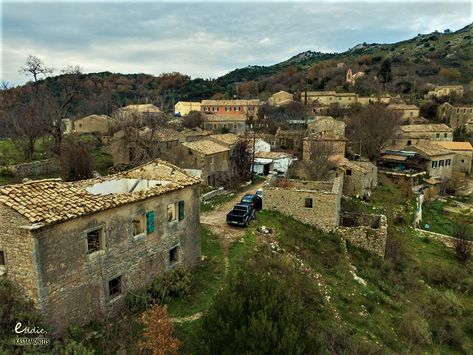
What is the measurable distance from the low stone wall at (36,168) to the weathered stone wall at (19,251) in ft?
67.7

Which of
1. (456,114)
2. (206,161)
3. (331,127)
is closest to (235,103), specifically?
(331,127)

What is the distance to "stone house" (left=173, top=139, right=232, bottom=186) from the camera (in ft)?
115

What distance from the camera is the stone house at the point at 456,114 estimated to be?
67.6 meters

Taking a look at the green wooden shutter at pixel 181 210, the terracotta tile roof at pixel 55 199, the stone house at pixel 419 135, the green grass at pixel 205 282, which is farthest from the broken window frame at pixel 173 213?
the stone house at pixel 419 135

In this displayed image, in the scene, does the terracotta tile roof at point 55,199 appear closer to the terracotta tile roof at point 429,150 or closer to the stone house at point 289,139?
the stone house at point 289,139

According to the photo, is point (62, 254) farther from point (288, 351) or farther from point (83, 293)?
point (288, 351)

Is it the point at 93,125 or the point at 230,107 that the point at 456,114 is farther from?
the point at 93,125

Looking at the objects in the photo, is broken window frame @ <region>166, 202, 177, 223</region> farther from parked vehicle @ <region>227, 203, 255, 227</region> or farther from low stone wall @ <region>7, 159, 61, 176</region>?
low stone wall @ <region>7, 159, 61, 176</region>

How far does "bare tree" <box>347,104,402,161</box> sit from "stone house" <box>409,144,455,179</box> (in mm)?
4203

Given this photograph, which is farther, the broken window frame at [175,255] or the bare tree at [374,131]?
the bare tree at [374,131]

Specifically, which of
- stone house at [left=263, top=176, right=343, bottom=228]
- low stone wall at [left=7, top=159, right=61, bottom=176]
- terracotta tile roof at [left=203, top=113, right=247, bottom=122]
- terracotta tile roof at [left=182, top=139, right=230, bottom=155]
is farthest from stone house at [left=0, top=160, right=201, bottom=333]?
terracotta tile roof at [left=203, top=113, right=247, bottom=122]

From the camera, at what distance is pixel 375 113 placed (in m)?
46.5

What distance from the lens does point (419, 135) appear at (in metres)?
53.2

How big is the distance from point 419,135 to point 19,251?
54.9 metres
